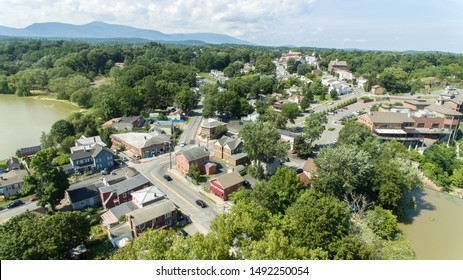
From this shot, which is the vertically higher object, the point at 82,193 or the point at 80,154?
the point at 80,154

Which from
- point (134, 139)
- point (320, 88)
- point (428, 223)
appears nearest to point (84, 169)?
point (134, 139)

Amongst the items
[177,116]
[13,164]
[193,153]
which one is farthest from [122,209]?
[177,116]

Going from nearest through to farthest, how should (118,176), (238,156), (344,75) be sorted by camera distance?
(118,176) < (238,156) < (344,75)

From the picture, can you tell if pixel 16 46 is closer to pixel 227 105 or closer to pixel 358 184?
pixel 227 105

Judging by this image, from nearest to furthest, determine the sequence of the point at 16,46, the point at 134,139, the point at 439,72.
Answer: the point at 134,139, the point at 439,72, the point at 16,46

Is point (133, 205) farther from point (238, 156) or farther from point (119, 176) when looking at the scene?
point (238, 156)

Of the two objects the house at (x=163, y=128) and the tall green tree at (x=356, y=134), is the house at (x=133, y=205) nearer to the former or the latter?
the house at (x=163, y=128)
